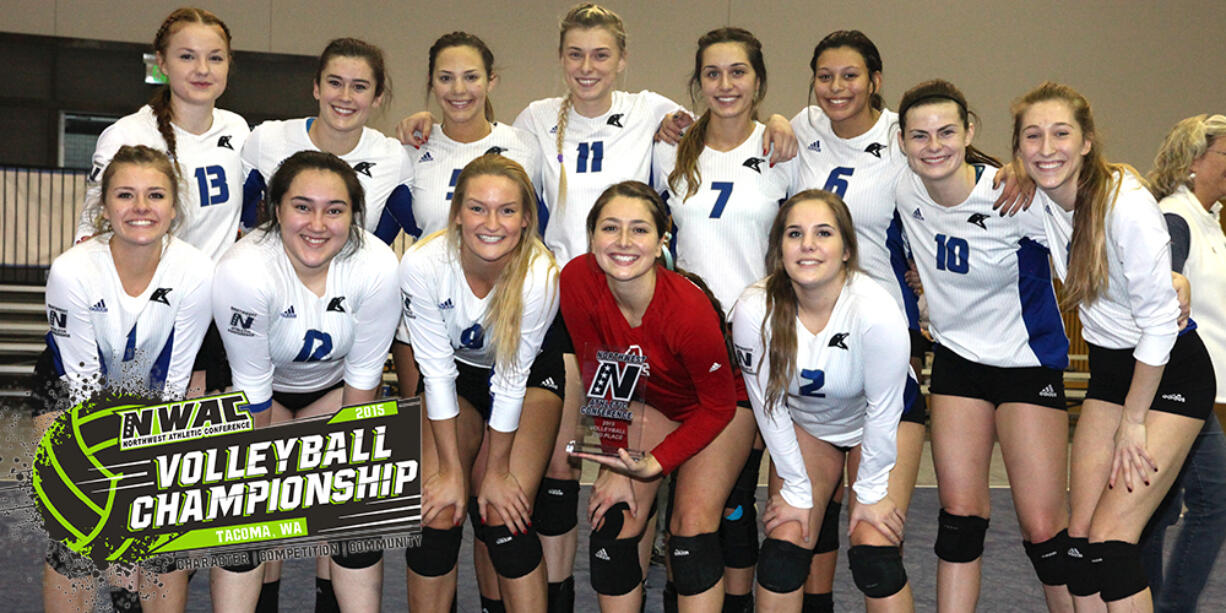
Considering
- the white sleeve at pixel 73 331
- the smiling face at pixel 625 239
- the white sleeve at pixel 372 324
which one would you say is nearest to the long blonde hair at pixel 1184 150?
the smiling face at pixel 625 239

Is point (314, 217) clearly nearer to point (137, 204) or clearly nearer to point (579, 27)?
point (137, 204)

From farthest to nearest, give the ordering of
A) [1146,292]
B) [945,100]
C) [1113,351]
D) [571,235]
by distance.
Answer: [571,235] → [945,100] → [1113,351] → [1146,292]

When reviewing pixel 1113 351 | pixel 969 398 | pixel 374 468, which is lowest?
pixel 374 468

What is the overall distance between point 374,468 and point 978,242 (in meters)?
1.72

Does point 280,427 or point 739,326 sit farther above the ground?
point 739,326

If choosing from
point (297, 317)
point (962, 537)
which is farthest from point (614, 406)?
point (962, 537)

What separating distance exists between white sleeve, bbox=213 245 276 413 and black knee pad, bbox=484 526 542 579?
71 centimetres

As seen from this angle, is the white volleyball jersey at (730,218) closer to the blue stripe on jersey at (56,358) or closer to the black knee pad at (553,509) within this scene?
the black knee pad at (553,509)

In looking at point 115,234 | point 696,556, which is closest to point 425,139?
point 115,234

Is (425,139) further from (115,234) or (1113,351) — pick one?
(1113,351)

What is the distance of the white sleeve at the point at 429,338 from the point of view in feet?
9.16

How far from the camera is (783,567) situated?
264cm

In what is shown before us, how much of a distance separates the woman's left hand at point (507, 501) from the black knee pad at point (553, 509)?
18 cm

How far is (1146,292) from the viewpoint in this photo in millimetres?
2461
